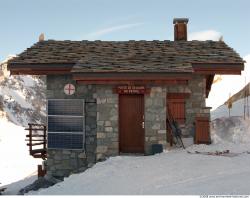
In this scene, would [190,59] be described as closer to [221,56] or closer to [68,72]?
[221,56]

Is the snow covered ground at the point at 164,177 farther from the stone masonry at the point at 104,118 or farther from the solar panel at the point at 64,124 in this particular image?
the solar panel at the point at 64,124

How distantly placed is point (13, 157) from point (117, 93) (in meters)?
18.1

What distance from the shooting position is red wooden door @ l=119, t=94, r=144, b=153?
13.6 meters

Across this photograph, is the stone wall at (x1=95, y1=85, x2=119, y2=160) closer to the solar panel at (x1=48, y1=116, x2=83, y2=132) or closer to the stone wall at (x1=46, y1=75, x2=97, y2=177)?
the stone wall at (x1=46, y1=75, x2=97, y2=177)

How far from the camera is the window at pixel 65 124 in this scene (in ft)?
46.8

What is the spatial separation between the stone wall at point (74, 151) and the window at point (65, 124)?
0.17 meters

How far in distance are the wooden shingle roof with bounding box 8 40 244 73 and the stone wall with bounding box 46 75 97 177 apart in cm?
91

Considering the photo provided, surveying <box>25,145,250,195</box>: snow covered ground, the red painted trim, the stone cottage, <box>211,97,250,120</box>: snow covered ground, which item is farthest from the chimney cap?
<box>211,97,250,120</box>: snow covered ground

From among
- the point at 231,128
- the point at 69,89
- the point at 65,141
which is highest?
the point at 69,89

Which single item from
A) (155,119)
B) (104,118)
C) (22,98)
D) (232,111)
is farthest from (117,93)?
(22,98)

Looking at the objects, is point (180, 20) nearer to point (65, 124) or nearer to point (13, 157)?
point (65, 124)

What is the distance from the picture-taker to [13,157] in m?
28.7

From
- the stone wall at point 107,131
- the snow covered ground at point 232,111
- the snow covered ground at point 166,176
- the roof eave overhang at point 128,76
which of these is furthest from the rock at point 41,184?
the snow covered ground at point 232,111

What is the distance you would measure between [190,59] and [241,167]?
18.1ft
